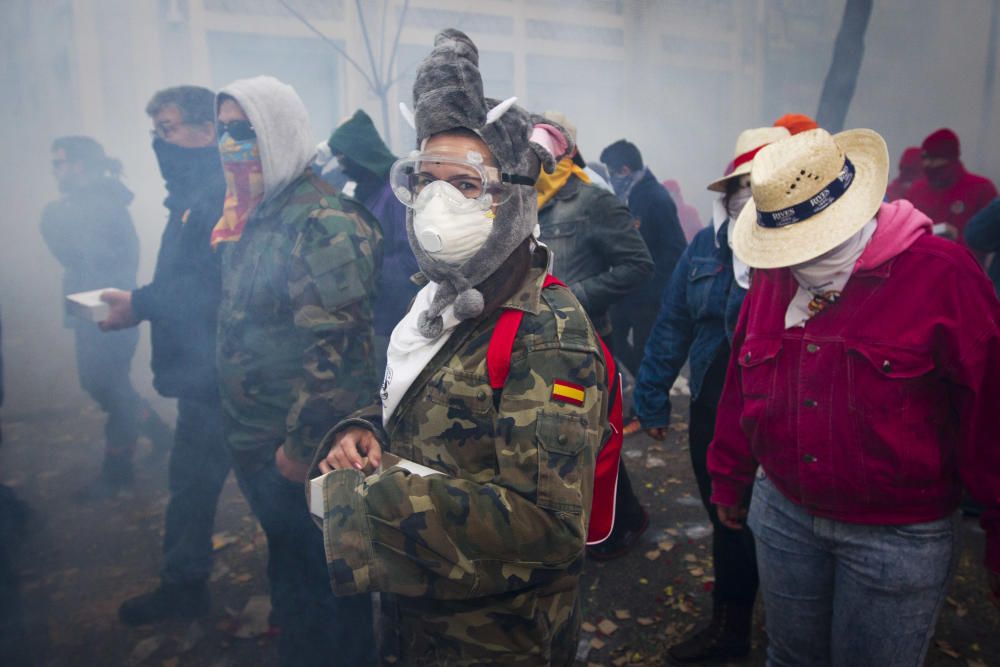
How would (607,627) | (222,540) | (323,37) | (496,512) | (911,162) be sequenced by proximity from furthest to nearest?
(323,37) → (911,162) → (222,540) → (607,627) → (496,512)

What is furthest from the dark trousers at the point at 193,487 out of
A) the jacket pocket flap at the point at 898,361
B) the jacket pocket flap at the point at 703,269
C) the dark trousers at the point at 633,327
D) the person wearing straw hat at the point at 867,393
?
the dark trousers at the point at 633,327

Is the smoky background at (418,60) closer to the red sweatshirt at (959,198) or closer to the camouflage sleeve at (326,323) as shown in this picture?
the camouflage sleeve at (326,323)

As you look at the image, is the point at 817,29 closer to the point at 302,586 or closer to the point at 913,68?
the point at 913,68

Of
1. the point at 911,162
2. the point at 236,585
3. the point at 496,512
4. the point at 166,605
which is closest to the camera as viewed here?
the point at 496,512

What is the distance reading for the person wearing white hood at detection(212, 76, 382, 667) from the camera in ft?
7.75

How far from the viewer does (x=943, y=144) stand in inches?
246

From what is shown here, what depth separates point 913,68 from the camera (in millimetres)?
11953

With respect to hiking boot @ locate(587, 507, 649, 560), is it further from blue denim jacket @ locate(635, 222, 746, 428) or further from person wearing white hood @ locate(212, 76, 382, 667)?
person wearing white hood @ locate(212, 76, 382, 667)

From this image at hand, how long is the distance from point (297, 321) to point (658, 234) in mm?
4027

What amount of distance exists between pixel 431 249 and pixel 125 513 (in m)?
4.03

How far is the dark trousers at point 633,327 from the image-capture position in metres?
5.79

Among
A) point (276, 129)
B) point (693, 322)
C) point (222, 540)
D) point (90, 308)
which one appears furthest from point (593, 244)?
point (222, 540)

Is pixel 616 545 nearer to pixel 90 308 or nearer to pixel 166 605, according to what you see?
pixel 166 605

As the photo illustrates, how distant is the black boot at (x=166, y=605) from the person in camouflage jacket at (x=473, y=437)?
6.83 feet
